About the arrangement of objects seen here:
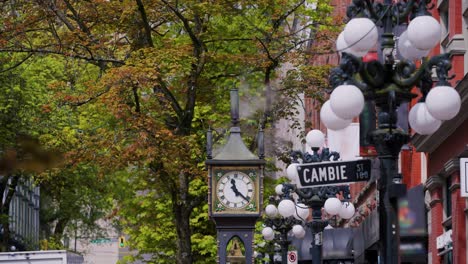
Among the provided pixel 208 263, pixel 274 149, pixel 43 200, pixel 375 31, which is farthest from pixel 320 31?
pixel 43 200

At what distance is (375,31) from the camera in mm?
13867

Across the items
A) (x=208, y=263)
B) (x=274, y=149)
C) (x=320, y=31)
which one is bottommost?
(x=208, y=263)

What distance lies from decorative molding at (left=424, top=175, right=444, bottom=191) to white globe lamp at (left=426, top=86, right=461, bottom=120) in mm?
14865

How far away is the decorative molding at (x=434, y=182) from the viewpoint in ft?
93.2

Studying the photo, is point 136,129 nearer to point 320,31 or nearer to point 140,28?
point 140,28

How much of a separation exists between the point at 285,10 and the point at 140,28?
4518 millimetres

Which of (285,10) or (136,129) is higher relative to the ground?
(285,10)

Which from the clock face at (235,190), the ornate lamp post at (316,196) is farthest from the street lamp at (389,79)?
the ornate lamp post at (316,196)

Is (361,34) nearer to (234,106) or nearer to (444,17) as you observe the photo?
(234,106)

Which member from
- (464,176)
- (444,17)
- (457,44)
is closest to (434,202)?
(444,17)

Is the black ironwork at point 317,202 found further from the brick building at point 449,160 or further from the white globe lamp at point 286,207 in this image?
the brick building at point 449,160

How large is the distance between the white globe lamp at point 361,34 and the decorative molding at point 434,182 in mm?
14861

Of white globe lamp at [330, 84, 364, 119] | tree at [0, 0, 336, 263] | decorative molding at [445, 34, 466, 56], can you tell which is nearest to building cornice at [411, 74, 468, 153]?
decorative molding at [445, 34, 466, 56]

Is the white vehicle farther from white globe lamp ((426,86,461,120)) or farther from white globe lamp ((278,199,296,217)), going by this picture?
white globe lamp ((426,86,461,120))
